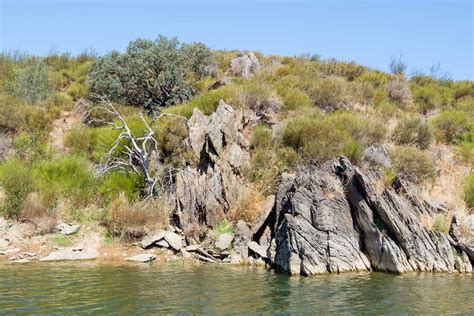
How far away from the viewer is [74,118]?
24922 millimetres

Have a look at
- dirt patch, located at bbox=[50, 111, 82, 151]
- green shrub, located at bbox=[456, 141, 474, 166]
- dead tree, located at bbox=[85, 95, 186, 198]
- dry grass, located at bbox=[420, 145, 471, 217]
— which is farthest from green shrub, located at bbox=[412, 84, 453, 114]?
dirt patch, located at bbox=[50, 111, 82, 151]

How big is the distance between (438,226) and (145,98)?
16.2 metres

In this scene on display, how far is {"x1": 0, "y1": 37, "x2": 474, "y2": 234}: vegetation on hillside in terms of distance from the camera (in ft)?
55.5

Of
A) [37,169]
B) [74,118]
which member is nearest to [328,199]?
[37,169]

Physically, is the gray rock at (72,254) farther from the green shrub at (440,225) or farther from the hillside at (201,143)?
the green shrub at (440,225)

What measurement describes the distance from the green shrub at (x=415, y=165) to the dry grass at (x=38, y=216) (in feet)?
40.5

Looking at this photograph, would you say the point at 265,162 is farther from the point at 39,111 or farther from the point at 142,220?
the point at 39,111

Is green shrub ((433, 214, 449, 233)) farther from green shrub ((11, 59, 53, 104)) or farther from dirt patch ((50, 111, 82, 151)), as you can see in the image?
green shrub ((11, 59, 53, 104))

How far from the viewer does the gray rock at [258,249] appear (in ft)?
46.1

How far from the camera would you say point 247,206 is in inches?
618

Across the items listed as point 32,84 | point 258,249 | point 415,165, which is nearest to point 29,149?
point 32,84

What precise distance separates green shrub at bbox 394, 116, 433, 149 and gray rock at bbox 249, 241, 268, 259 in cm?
1058

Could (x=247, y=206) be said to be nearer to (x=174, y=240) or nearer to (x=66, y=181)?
(x=174, y=240)

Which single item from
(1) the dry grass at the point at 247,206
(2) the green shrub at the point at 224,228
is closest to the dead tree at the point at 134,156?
(2) the green shrub at the point at 224,228
